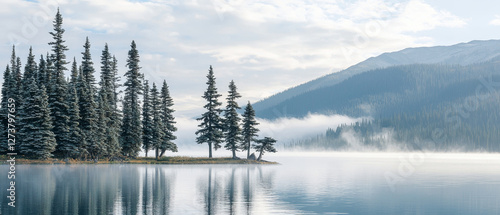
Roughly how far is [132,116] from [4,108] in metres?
22.3

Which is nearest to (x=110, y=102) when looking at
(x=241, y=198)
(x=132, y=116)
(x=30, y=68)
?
(x=132, y=116)

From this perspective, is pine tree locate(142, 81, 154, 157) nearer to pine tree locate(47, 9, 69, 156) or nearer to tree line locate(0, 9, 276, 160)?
tree line locate(0, 9, 276, 160)

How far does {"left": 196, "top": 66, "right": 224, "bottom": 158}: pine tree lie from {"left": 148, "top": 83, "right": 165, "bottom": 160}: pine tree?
757 centimetres

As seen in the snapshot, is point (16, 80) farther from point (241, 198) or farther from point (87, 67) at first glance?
point (241, 198)

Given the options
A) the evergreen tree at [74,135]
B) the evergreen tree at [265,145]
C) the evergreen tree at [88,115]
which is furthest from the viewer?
the evergreen tree at [265,145]

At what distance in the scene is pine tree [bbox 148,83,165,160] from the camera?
10012 centimetres

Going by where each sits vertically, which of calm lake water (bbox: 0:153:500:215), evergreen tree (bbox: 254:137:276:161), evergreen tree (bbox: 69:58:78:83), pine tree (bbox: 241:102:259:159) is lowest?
calm lake water (bbox: 0:153:500:215)

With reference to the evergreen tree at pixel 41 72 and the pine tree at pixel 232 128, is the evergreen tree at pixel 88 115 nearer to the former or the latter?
the evergreen tree at pixel 41 72

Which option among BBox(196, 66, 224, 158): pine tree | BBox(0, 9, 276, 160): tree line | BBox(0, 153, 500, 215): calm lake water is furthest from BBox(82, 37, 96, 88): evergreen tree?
BBox(0, 153, 500, 215): calm lake water

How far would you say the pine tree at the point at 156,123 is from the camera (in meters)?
100

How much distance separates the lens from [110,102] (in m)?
98.6

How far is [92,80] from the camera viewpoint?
322 feet

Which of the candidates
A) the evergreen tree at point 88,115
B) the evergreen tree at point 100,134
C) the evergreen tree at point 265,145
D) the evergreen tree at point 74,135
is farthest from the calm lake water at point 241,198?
the evergreen tree at point 265,145

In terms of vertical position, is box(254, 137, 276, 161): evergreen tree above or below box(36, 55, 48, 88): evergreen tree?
below
